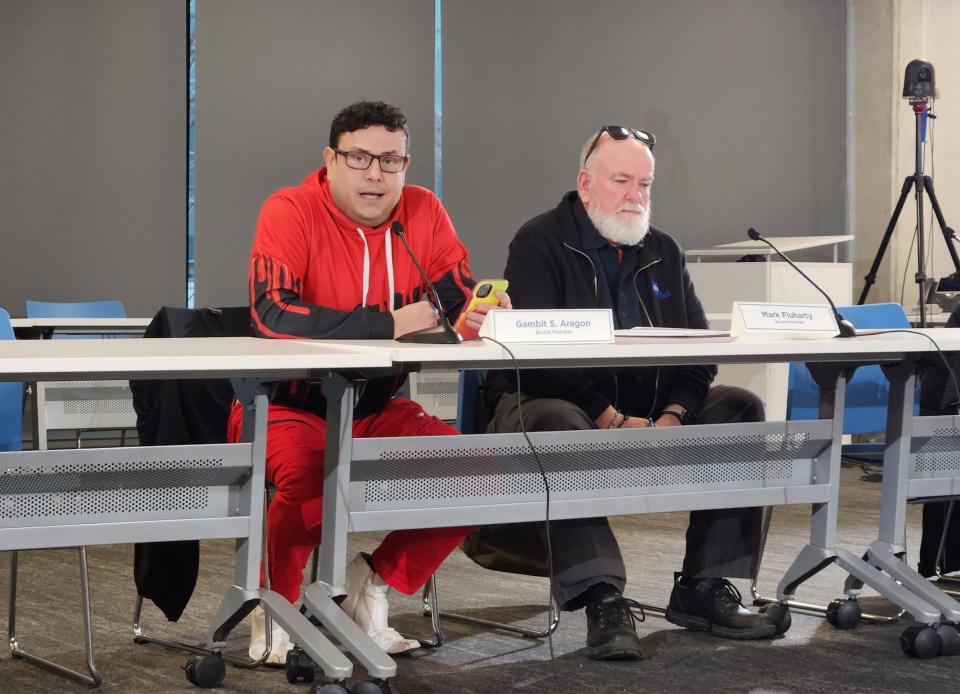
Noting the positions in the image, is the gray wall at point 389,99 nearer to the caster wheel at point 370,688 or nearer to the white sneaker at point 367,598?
the white sneaker at point 367,598

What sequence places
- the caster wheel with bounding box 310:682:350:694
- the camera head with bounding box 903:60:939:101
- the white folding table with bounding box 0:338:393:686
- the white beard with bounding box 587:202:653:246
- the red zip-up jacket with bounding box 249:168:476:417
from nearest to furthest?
the white folding table with bounding box 0:338:393:686, the caster wheel with bounding box 310:682:350:694, the red zip-up jacket with bounding box 249:168:476:417, the white beard with bounding box 587:202:653:246, the camera head with bounding box 903:60:939:101

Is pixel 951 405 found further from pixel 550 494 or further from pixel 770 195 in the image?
pixel 770 195

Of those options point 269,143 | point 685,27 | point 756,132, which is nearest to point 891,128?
point 756,132

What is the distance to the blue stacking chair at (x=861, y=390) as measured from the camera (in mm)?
3596

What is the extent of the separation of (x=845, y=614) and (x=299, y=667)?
1.20 metres

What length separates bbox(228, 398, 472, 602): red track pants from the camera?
2.13m

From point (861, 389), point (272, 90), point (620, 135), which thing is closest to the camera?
point (620, 135)

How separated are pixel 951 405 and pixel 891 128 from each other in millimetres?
4539

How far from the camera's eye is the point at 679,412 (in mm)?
2475

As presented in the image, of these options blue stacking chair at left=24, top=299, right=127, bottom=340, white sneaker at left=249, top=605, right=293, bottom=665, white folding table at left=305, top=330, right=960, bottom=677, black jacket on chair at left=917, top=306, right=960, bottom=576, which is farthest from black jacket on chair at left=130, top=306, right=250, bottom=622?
blue stacking chair at left=24, top=299, right=127, bottom=340

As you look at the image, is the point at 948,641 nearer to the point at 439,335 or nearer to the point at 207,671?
the point at 439,335

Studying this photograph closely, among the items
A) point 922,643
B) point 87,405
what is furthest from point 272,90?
point 922,643

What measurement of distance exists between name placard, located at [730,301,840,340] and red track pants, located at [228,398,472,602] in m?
0.61

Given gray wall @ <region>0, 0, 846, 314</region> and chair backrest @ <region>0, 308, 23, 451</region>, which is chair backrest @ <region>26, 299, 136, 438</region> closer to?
chair backrest @ <region>0, 308, 23, 451</region>
